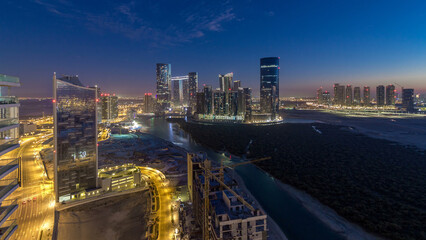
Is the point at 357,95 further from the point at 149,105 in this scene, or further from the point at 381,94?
the point at 149,105

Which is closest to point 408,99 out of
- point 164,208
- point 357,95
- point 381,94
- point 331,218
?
point 381,94

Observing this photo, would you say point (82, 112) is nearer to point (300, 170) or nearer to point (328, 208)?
point (328, 208)

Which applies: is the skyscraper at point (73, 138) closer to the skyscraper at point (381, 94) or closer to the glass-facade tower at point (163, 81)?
the glass-facade tower at point (163, 81)

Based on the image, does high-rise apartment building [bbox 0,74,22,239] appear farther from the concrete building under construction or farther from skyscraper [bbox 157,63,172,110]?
skyscraper [bbox 157,63,172,110]

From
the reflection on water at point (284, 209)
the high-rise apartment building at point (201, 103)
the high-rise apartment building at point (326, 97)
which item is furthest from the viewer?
the high-rise apartment building at point (326, 97)

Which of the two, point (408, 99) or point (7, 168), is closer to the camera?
point (7, 168)

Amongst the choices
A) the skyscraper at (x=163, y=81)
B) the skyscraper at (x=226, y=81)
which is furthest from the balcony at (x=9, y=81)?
the skyscraper at (x=163, y=81)
